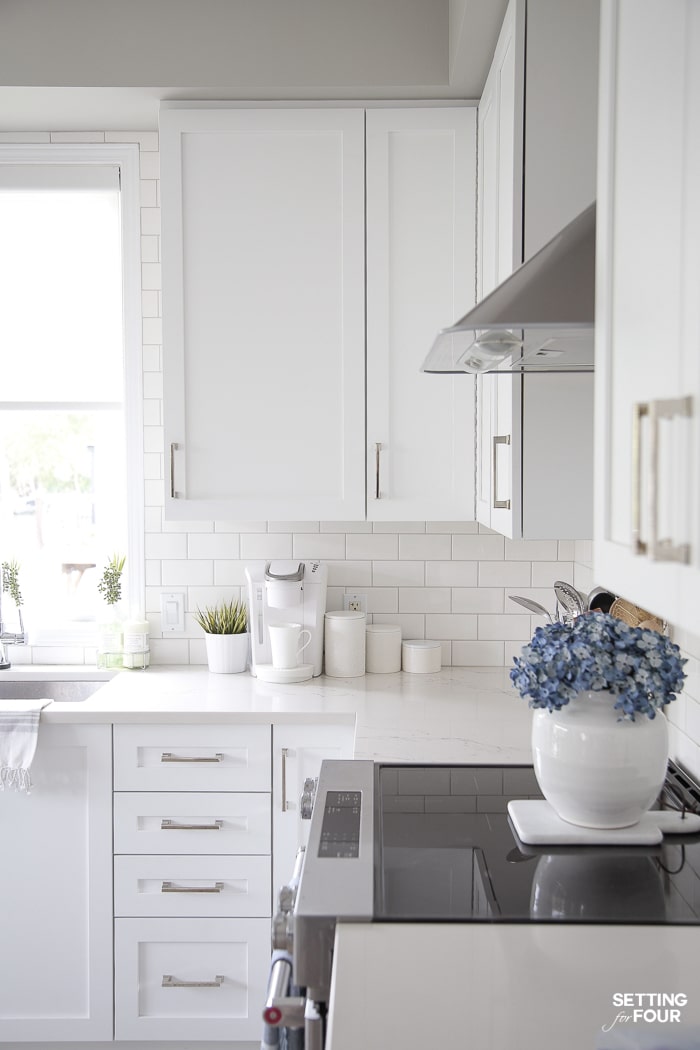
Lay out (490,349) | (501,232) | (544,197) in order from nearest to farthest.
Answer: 1. (490,349)
2. (544,197)
3. (501,232)

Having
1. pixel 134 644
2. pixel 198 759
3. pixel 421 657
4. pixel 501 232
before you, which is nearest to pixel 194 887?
pixel 198 759

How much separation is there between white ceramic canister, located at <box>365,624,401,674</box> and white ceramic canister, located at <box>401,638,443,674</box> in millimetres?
35

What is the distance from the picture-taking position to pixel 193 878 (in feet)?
7.79

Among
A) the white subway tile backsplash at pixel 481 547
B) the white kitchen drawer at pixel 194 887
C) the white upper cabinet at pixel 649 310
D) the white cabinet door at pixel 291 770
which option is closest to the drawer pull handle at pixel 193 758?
the white cabinet door at pixel 291 770

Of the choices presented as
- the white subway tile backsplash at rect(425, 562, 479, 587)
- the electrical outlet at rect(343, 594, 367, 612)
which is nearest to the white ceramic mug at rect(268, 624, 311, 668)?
the electrical outlet at rect(343, 594, 367, 612)

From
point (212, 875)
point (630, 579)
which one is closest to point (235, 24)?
point (630, 579)

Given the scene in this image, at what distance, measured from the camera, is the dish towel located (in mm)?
2346

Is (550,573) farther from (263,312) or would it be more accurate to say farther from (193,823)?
(193,823)

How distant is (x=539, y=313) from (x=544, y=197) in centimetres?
67

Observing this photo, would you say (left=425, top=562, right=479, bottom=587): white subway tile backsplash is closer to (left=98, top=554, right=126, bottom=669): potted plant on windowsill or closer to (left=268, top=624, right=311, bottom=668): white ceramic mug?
(left=268, top=624, right=311, bottom=668): white ceramic mug

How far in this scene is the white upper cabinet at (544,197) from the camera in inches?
72.1

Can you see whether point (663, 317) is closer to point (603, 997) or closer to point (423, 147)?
point (603, 997)

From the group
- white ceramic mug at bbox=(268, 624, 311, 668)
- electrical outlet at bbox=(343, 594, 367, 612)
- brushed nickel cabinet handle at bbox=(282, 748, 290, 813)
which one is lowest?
brushed nickel cabinet handle at bbox=(282, 748, 290, 813)

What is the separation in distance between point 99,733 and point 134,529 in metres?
0.78
